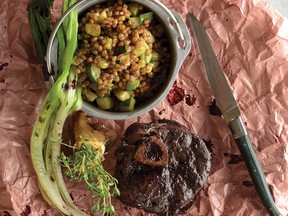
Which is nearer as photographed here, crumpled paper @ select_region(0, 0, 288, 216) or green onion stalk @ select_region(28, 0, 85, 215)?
green onion stalk @ select_region(28, 0, 85, 215)

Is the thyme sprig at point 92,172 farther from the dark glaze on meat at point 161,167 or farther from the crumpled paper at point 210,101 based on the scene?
the crumpled paper at point 210,101

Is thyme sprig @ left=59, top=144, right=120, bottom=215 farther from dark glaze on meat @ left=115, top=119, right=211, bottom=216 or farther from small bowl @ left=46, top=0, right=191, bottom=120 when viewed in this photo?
small bowl @ left=46, top=0, right=191, bottom=120

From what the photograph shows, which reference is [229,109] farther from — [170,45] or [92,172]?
[92,172]

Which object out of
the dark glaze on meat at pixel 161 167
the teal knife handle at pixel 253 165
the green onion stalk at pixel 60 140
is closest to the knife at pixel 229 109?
the teal knife handle at pixel 253 165

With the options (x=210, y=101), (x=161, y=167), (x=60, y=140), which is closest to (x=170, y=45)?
(x=210, y=101)

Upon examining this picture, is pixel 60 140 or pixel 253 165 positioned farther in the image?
pixel 253 165

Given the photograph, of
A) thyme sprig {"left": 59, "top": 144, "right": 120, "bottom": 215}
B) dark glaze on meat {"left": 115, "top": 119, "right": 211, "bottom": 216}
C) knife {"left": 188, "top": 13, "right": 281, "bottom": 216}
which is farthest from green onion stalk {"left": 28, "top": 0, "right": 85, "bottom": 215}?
knife {"left": 188, "top": 13, "right": 281, "bottom": 216}

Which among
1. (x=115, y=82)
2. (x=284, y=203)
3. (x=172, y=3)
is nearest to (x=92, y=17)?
(x=115, y=82)
